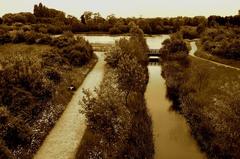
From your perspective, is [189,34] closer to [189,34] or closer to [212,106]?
[189,34]

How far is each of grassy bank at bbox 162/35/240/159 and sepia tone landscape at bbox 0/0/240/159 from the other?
86mm

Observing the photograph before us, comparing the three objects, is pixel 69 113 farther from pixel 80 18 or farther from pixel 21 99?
pixel 80 18

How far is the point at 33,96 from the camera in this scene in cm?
2897

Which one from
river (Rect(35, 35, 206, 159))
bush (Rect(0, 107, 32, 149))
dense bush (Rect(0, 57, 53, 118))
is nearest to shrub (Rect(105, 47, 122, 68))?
river (Rect(35, 35, 206, 159))

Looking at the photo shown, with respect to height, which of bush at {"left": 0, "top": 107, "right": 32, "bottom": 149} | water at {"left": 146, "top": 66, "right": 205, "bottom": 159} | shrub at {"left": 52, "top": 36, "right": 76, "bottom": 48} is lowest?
water at {"left": 146, "top": 66, "right": 205, "bottom": 159}

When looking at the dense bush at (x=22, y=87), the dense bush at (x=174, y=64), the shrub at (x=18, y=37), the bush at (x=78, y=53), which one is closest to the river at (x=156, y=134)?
the dense bush at (x=174, y=64)

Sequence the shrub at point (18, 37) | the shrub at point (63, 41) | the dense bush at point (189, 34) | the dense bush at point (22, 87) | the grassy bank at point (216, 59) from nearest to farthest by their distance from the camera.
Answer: the dense bush at point (22, 87) < the grassy bank at point (216, 59) < the shrub at point (63, 41) < the shrub at point (18, 37) < the dense bush at point (189, 34)

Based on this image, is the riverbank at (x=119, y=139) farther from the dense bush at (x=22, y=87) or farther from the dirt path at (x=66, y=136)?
the dense bush at (x=22, y=87)

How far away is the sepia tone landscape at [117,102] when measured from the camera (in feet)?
75.7

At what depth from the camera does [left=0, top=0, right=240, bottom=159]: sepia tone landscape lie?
75.7 ft

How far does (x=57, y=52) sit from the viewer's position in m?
46.3

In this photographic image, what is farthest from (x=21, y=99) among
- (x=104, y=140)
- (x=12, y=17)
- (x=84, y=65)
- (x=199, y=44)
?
(x=12, y=17)

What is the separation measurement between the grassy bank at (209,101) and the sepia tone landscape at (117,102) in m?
0.09

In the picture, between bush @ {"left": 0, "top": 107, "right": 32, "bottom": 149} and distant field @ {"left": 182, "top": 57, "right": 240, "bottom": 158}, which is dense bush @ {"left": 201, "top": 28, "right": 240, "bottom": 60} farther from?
bush @ {"left": 0, "top": 107, "right": 32, "bottom": 149}
